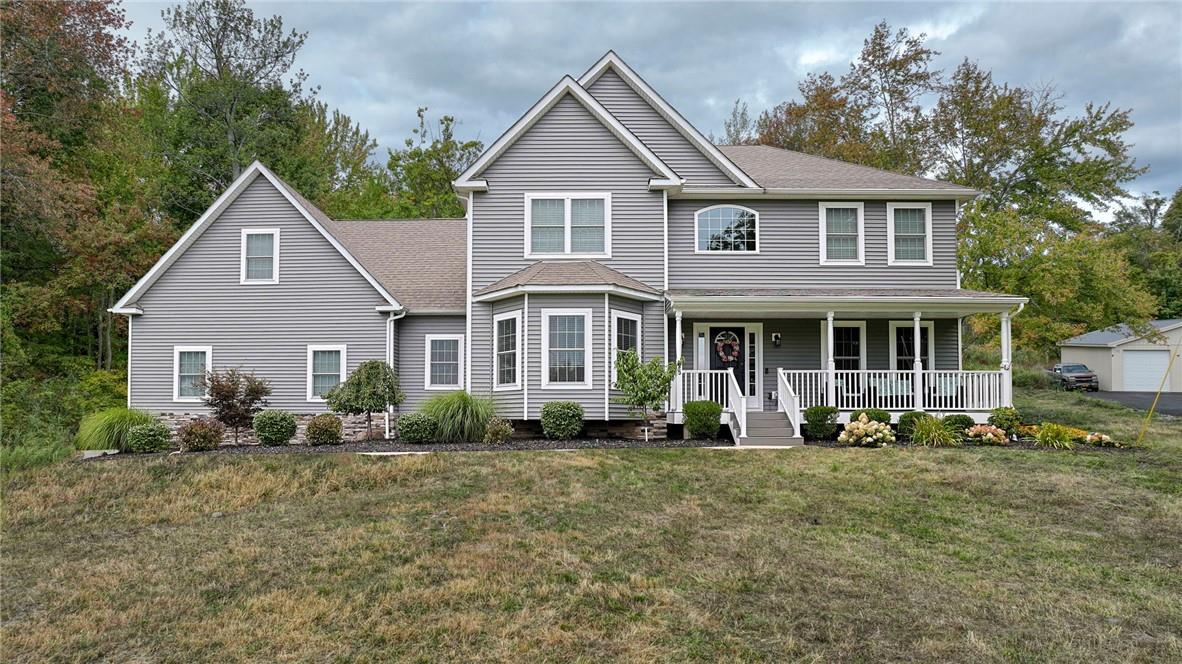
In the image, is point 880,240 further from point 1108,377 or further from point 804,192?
point 1108,377

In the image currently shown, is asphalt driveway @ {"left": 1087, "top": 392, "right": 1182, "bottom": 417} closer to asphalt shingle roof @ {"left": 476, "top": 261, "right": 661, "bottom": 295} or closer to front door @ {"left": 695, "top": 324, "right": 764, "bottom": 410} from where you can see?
front door @ {"left": 695, "top": 324, "right": 764, "bottom": 410}

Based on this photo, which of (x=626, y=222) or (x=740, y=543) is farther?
(x=626, y=222)

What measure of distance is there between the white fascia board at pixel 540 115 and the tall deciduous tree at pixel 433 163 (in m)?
18.2

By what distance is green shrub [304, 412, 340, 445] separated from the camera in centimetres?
1475

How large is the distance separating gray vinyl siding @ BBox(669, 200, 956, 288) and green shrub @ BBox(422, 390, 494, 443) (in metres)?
5.78

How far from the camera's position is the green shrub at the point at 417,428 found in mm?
14602

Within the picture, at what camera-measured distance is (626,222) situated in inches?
675

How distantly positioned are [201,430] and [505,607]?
394 inches

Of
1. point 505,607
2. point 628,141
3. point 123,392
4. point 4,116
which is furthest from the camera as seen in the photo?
point 123,392

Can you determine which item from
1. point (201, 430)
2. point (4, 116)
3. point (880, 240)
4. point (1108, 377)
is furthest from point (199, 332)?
point (1108, 377)

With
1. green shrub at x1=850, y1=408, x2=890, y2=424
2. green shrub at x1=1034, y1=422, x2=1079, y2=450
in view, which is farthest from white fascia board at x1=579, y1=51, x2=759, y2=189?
green shrub at x1=1034, y1=422, x2=1079, y2=450

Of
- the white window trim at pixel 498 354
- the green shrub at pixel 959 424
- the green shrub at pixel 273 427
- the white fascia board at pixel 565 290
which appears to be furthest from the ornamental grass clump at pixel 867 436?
the green shrub at pixel 273 427

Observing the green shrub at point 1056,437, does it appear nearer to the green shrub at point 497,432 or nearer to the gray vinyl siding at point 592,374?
the gray vinyl siding at point 592,374

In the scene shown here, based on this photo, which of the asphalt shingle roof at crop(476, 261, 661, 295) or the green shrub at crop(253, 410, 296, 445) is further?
the asphalt shingle roof at crop(476, 261, 661, 295)
